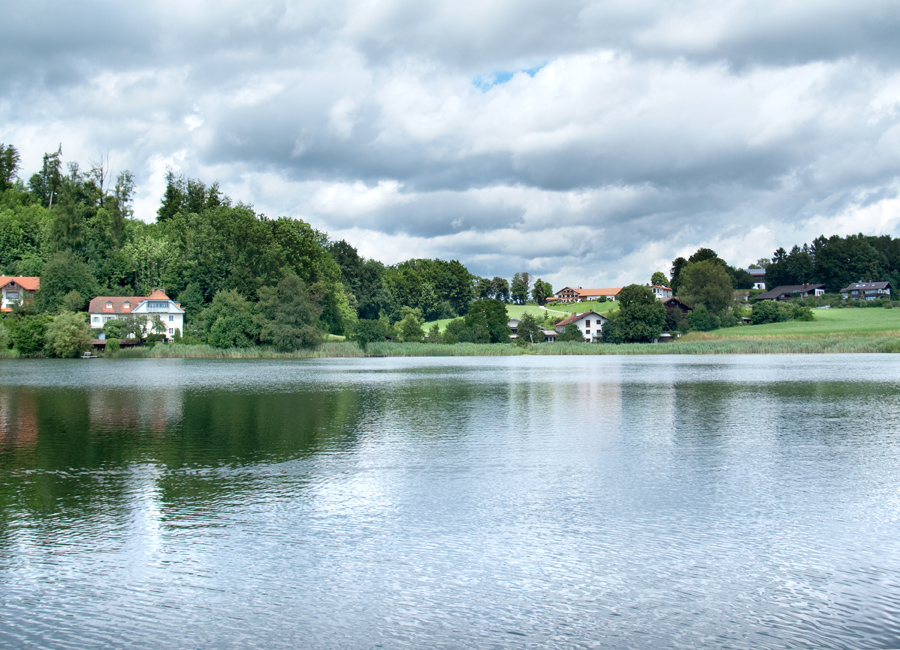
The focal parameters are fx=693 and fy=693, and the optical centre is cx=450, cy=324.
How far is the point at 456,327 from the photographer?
375 ft

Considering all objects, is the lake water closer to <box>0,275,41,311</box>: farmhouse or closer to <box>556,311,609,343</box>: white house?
<box>0,275,41,311</box>: farmhouse

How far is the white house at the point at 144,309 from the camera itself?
108m

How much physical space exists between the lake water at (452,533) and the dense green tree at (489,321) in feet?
288

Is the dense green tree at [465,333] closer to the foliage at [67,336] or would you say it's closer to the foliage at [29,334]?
the foliage at [67,336]

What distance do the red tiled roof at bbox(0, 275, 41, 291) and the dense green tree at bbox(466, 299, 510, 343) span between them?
73.9 meters

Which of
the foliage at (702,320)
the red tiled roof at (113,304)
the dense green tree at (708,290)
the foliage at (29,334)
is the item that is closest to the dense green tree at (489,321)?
the foliage at (702,320)

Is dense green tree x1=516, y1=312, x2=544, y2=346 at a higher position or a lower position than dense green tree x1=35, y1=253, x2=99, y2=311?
lower

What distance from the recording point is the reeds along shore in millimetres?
85438

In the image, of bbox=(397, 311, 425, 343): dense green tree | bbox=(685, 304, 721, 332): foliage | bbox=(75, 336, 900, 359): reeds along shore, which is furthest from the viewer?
bbox=(685, 304, 721, 332): foliage

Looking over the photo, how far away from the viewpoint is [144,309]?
109 metres

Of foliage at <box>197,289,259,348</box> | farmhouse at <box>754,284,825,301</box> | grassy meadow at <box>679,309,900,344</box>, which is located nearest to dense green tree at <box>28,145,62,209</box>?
foliage at <box>197,289,259,348</box>

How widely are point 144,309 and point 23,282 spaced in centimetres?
2537

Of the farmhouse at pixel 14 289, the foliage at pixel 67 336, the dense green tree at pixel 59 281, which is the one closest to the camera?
the foliage at pixel 67 336

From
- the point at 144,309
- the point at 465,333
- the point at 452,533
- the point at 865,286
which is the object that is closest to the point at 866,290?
the point at 865,286
